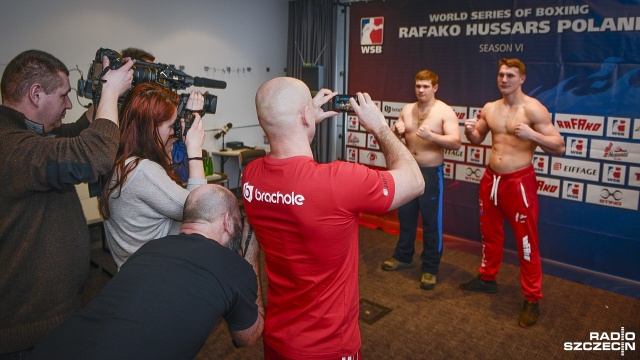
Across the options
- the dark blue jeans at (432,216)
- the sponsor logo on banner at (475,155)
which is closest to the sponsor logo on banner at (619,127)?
the sponsor logo on banner at (475,155)

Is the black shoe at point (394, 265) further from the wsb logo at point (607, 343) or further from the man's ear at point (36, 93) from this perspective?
the man's ear at point (36, 93)

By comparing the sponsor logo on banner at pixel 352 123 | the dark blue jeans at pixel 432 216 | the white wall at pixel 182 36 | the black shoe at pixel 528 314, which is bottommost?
the black shoe at pixel 528 314

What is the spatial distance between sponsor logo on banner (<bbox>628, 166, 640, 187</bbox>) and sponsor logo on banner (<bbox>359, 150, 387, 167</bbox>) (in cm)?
215

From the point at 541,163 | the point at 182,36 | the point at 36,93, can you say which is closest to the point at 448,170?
the point at 541,163

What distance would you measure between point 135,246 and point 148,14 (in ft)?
12.1

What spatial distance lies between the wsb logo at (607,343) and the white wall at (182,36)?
408 cm

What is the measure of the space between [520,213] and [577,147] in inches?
38.9

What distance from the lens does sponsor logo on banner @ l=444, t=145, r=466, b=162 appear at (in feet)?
13.5

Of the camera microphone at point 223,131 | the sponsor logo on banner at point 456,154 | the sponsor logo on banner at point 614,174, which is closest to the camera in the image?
the sponsor logo on banner at point 614,174

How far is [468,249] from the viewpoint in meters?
4.11

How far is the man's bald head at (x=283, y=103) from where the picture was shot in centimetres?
135

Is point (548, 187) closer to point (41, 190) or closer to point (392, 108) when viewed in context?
point (392, 108)

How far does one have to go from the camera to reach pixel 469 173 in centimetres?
411

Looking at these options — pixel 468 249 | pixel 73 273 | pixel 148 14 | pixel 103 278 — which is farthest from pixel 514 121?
pixel 148 14
